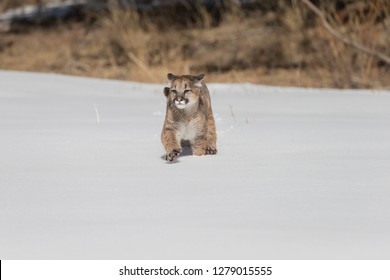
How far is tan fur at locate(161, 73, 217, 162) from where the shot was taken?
534cm

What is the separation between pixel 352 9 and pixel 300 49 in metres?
1.20

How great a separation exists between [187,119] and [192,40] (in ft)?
41.5

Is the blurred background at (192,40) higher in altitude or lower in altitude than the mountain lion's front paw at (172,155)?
higher

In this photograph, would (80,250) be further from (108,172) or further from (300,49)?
(300,49)

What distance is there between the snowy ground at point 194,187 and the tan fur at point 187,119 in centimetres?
12

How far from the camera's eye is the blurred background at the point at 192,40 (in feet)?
49.8

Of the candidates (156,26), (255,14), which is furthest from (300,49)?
(156,26)

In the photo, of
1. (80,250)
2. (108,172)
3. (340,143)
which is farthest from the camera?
(340,143)

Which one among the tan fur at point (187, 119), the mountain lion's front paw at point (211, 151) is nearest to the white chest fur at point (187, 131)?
the tan fur at point (187, 119)

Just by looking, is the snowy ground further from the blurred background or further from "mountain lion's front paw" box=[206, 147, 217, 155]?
the blurred background

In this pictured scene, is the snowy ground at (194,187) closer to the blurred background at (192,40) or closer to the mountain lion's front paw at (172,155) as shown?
the mountain lion's front paw at (172,155)

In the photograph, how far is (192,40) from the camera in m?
18.0

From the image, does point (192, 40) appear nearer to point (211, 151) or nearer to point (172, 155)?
point (211, 151)

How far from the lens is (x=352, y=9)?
16.2 m
